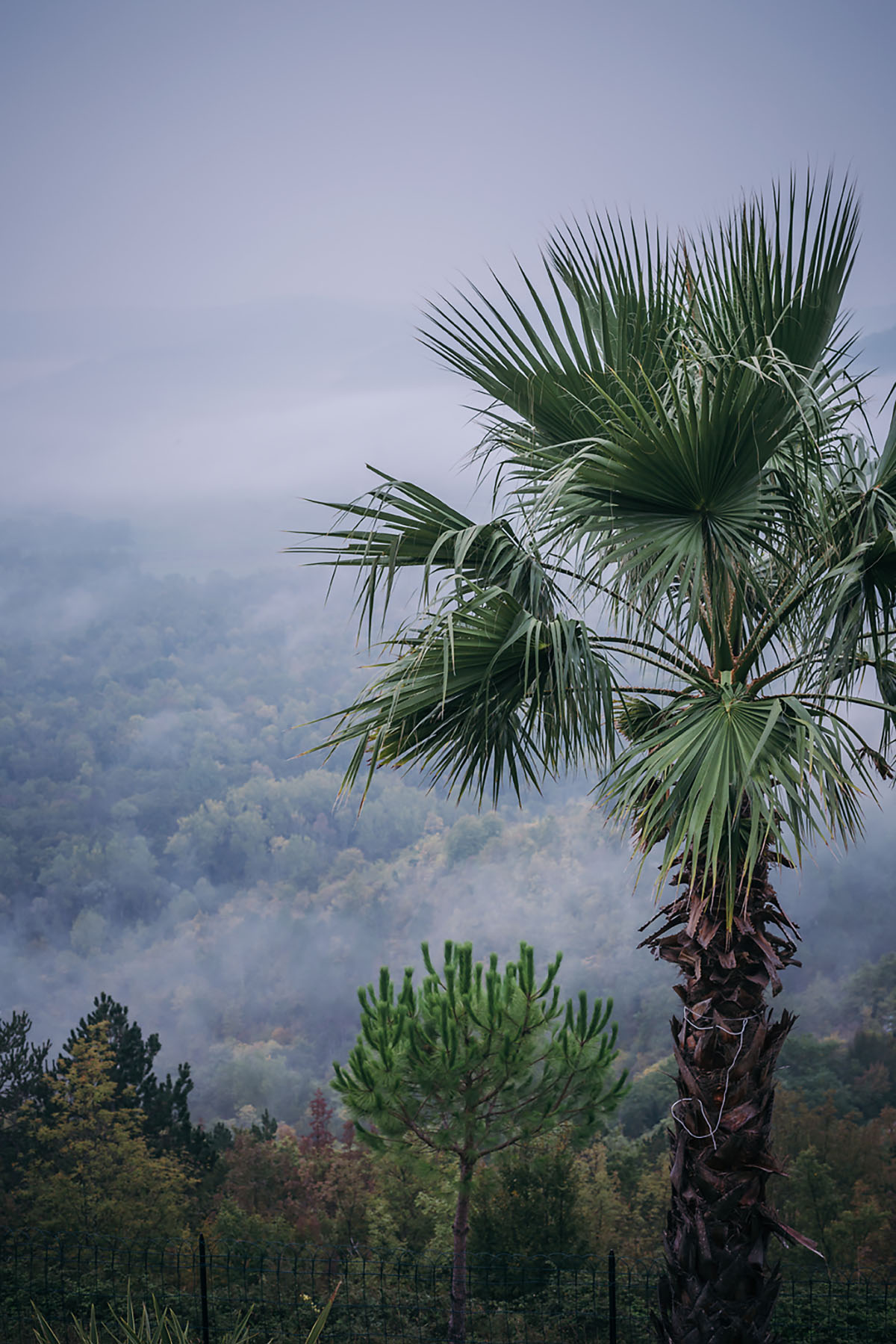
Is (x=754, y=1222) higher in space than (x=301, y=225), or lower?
lower

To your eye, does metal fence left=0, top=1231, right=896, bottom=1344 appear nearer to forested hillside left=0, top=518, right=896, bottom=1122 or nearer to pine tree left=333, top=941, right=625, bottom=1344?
pine tree left=333, top=941, right=625, bottom=1344

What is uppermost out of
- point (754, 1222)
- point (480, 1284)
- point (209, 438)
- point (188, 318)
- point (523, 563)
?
point (188, 318)

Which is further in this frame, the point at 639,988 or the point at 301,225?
the point at 301,225

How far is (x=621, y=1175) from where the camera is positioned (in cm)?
916

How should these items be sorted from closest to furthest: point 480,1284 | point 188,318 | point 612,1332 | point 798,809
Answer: point 798,809 < point 612,1332 < point 480,1284 < point 188,318

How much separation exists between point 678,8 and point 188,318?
1004 centimetres

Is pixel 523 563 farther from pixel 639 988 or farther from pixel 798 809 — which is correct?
pixel 639 988

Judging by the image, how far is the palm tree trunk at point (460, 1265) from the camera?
6.05 meters

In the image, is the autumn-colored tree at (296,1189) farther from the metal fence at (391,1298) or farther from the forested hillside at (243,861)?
the forested hillside at (243,861)

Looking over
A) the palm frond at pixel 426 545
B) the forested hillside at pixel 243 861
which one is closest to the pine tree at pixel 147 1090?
the forested hillside at pixel 243 861

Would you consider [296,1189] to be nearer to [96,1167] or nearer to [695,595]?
[96,1167]

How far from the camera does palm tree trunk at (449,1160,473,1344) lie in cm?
605

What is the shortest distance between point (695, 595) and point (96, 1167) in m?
8.88

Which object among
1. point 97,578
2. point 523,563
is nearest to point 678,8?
point 523,563
